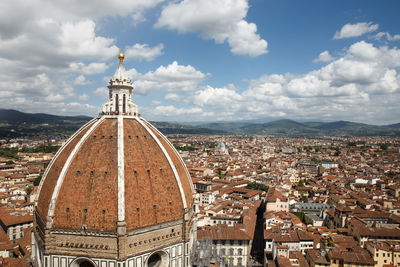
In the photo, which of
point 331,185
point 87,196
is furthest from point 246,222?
point 331,185

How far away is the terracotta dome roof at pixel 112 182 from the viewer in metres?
15.7

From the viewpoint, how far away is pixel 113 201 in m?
15.7

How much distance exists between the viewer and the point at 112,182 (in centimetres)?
1599

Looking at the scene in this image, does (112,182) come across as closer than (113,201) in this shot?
No

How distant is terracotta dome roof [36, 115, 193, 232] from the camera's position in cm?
1574

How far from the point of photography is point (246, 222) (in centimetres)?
4009

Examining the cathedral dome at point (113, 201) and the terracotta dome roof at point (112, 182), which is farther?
the terracotta dome roof at point (112, 182)

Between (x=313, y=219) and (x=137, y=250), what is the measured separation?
35977 mm

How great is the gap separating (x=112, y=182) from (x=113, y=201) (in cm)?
98

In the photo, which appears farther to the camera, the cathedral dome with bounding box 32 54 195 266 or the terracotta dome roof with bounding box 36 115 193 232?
the terracotta dome roof with bounding box 36 115 193 232

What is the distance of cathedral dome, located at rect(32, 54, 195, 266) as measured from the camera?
51.1 feet

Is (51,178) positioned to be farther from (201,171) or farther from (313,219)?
(201,171)

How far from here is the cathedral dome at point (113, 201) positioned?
51.1 feet

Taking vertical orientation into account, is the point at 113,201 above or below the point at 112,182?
below
